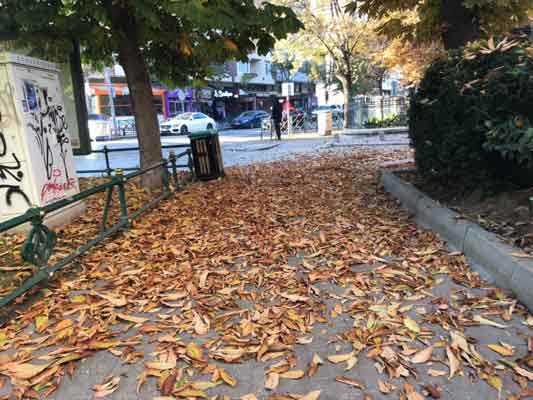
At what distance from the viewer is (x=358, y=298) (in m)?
3.59

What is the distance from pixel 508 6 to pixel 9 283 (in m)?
8.36

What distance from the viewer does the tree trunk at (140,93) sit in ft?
25.0

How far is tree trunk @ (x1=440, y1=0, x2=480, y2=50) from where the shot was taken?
769cm

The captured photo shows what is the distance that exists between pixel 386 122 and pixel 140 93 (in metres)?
18.0

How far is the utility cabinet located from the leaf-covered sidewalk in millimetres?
1140

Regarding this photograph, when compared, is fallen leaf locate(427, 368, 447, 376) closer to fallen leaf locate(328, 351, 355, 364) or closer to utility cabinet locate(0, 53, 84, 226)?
fallen leaf locate(328, 351, 355, 364)

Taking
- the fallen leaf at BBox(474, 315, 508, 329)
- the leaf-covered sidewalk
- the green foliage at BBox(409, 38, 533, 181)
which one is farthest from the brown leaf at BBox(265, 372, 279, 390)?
the green foliage at BBox(409, 38, 533, 181)

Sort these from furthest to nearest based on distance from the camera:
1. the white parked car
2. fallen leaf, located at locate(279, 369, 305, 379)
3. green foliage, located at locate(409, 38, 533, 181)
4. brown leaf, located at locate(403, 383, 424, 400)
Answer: the white parked car → green foliage, located at locate(409, 38, 533, 181) → fallen leaf, located at locate(279, 369, 305, 379) → brown leaf, located at locate(403, 383, 424, 400)

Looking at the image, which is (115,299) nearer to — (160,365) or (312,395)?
(160,365)

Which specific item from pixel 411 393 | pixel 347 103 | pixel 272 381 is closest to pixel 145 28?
pixel 272 381

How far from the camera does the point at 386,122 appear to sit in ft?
77.9

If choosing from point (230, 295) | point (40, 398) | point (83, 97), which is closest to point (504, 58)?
point (230, 295)

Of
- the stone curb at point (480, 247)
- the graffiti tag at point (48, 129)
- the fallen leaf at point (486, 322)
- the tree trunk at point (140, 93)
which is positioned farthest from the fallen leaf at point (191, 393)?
the tree trunk at point (140, 93)

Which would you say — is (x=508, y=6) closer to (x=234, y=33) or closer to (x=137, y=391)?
(x=234, y=33)
